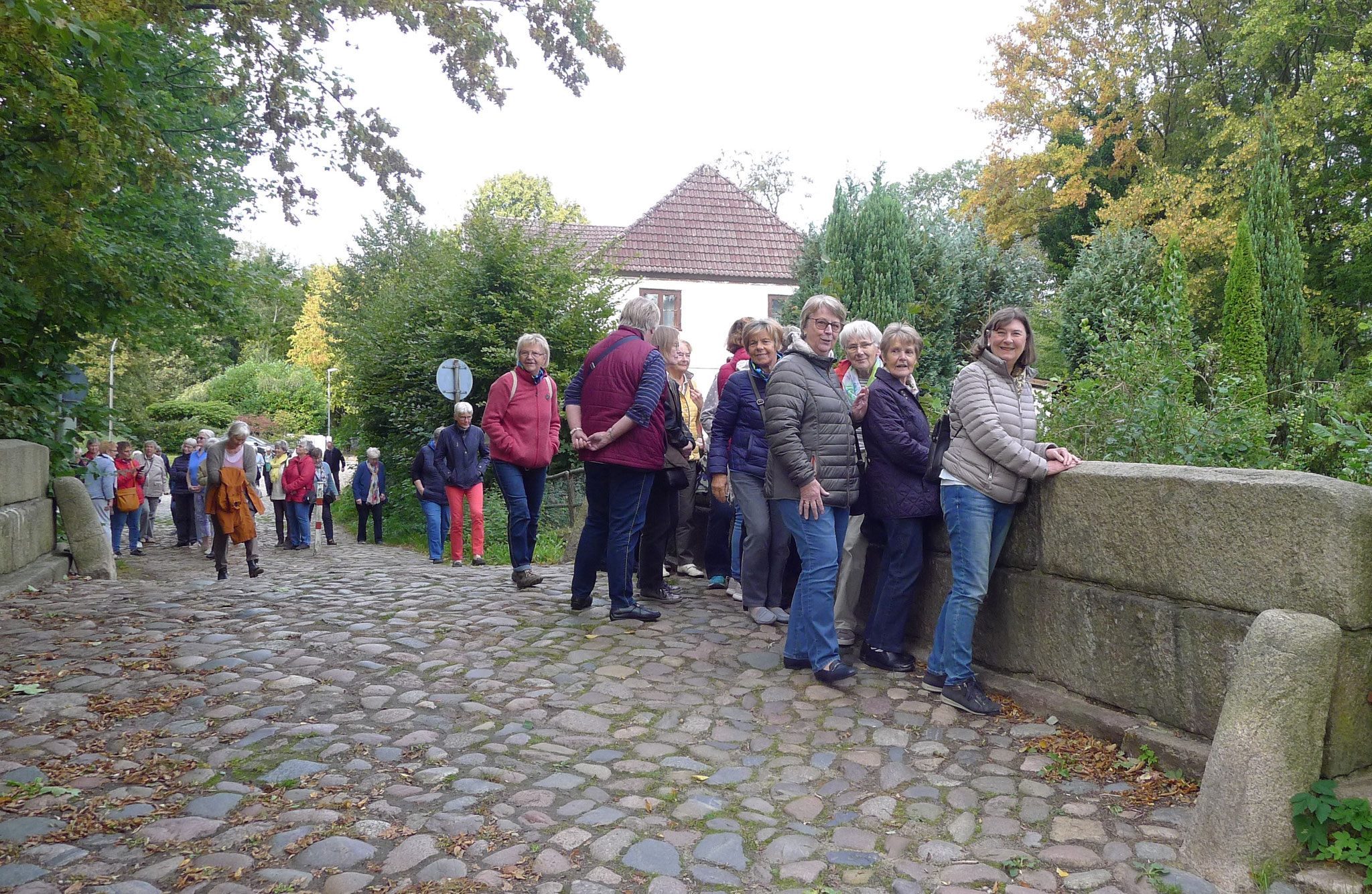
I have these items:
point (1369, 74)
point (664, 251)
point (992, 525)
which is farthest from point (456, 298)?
point (1369, 74)

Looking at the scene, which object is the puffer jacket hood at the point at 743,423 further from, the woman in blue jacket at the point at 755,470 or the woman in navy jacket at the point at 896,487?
the woman in navy jacket at the point at 896,487

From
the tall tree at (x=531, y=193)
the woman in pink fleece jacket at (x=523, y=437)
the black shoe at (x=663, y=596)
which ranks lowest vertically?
the black shoe at (x=663, y=596)

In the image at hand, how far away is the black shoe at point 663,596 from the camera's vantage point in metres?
6.96

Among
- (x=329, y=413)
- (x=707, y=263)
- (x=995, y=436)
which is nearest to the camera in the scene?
(x=995, y=436)

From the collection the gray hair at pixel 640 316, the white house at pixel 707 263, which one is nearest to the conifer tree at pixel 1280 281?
the white house at pixel 707 263

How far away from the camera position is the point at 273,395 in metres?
58.0

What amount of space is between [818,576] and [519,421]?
3.24 meters

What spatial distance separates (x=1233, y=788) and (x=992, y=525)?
Answer: 1655mm

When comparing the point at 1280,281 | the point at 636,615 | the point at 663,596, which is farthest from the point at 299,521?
the point at 1280,281

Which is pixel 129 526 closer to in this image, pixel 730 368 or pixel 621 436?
pixel 730 368

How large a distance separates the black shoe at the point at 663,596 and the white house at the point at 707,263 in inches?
998

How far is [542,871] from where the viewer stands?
125 inches

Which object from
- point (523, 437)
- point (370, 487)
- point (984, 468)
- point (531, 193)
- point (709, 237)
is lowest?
point (370, 487)

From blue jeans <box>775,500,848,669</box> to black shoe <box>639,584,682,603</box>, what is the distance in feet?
6.29
